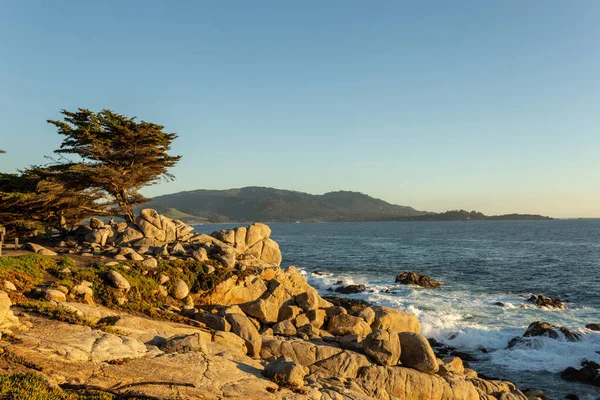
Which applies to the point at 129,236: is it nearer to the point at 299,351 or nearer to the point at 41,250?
the point at 41,250

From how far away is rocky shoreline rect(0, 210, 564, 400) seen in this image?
11.7 metres

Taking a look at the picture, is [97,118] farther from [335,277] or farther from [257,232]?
[335,277]

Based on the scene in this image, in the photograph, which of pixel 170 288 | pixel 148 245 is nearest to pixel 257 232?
pixel 148 245

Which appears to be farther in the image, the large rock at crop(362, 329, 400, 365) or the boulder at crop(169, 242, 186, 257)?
the boulder at crop(169, 242, 186, 257)

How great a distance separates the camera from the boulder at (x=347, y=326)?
2309cm

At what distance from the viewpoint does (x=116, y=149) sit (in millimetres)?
33719

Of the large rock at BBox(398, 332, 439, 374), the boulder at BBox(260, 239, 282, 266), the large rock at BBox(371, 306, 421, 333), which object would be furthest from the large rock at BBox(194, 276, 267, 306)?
the large rock at BBox(398, 332, 439, 374)

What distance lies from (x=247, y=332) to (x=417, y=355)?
750cm

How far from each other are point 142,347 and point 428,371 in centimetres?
1185

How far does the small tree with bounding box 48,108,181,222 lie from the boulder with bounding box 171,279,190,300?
1245cm

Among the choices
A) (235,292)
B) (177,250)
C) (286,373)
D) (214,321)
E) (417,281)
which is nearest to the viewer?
(286,373)

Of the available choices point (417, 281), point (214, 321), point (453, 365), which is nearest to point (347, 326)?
point (453, 365)

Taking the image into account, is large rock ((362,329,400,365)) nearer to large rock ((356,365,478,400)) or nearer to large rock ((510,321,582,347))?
large rock ((356,365,478,400))

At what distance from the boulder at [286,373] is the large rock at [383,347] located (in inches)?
192
